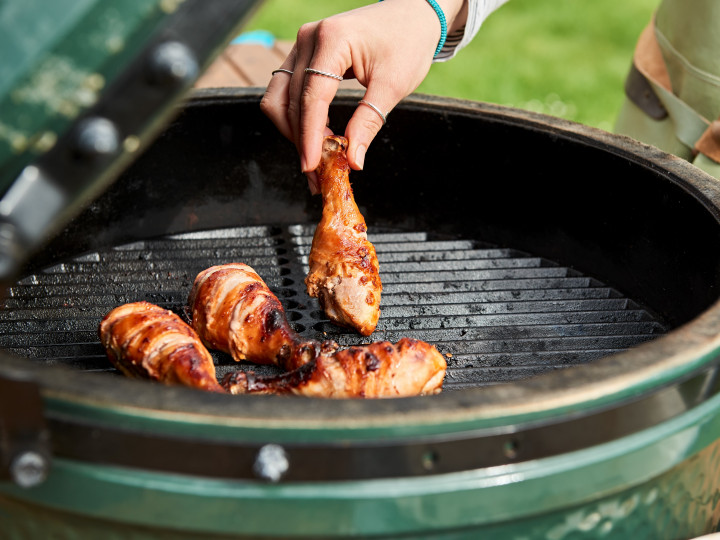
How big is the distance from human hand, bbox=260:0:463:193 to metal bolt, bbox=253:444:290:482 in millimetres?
1150

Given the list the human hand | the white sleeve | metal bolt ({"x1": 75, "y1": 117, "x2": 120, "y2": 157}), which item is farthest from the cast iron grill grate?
metal bolt ({"x1": 75, "y1": 117, "x2": 120, "y2": 157})

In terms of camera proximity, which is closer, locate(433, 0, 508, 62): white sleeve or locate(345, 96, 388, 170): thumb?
locate(345, 96, 388, 170): thumb

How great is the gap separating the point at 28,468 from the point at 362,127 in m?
1.36

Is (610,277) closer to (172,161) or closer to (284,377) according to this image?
(284,377)

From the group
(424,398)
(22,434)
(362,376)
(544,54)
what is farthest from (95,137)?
(544,54)

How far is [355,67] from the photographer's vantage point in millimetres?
2342

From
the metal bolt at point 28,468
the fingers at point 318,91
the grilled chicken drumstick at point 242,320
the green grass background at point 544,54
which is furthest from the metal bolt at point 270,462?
the green grass background at point 544,54

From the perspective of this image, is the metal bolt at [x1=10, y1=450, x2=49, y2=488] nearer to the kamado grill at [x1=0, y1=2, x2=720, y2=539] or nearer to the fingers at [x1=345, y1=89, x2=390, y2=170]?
the kamado grill at [x1=0, y1=2, x2=720, y2=539]

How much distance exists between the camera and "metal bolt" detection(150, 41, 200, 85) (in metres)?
1.07

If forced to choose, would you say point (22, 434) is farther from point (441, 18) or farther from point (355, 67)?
point (441, 18)

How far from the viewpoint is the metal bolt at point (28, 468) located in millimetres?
1245

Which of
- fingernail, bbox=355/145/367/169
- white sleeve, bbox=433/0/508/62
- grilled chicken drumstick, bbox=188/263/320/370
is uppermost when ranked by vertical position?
white sleeve, bbox=433/0/508/62

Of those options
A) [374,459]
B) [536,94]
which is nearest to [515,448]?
[374,459]

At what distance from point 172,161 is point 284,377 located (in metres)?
1.29
